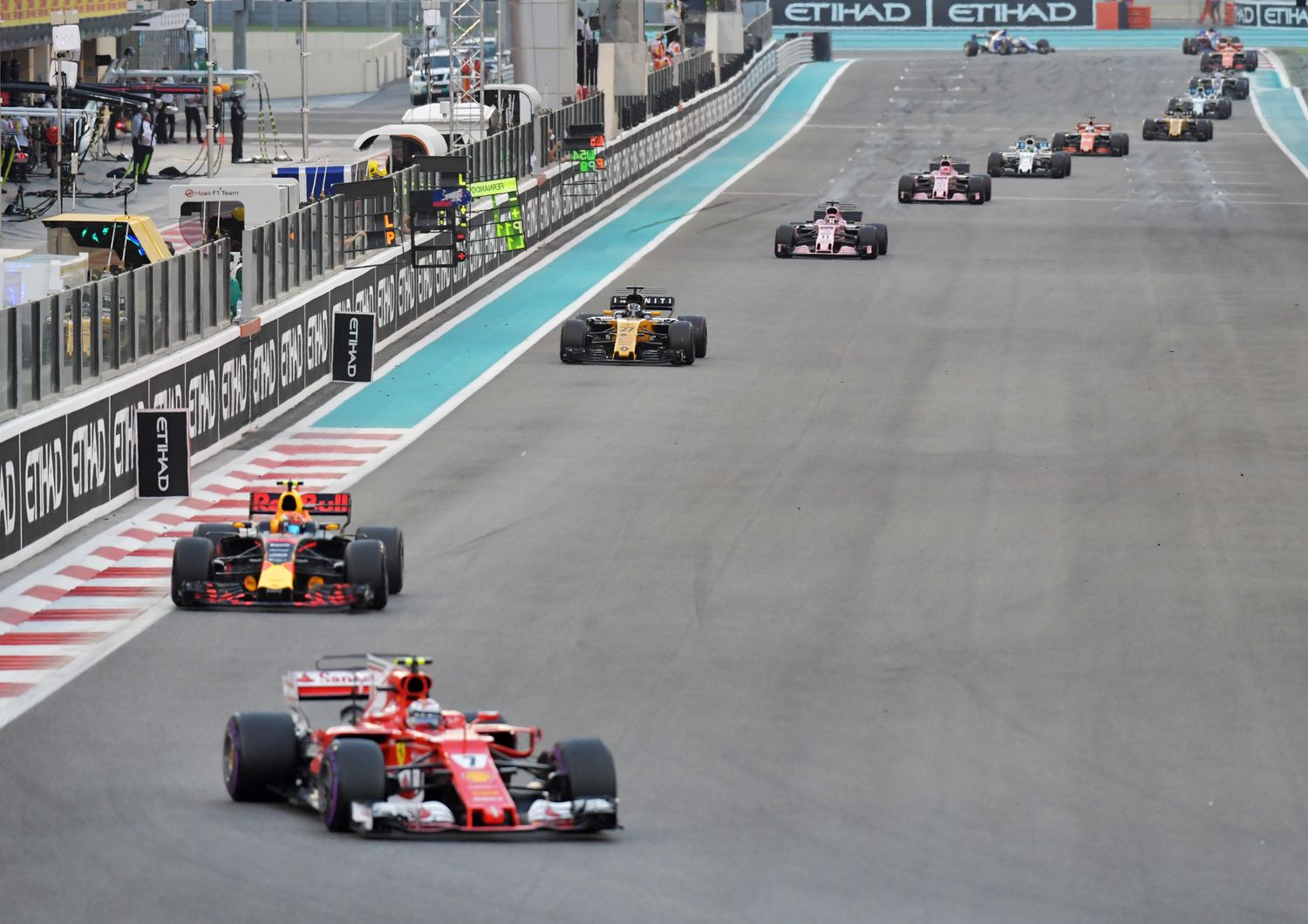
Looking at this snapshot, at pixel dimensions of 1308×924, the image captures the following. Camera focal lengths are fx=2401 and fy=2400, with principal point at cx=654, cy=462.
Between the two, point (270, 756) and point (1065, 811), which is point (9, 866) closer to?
point (270, 756)

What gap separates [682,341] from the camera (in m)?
34.3

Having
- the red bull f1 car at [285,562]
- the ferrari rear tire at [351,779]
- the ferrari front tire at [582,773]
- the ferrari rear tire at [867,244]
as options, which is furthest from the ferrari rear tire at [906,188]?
the ferrari rear tire at [351,779]

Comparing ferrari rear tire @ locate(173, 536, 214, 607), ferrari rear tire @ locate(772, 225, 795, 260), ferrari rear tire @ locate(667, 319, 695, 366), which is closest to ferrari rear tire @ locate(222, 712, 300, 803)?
ferrari rear tire @ locate(173, 536, 214, 607)

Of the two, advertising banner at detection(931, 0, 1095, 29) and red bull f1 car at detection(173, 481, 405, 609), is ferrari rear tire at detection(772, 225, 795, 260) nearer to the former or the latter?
red bull f1 car at detection(173, 481, 405, 609)

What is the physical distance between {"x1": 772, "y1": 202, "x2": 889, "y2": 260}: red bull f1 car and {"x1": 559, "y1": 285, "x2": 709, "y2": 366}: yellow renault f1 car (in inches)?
486

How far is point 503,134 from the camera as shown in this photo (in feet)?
149

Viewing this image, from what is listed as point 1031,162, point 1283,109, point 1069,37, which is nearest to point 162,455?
point 1031,162

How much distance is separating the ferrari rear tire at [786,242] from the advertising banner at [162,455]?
78.8ft

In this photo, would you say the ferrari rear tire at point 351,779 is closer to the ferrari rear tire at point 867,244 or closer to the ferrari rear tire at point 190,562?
the ferrari rear tire at point 190,562

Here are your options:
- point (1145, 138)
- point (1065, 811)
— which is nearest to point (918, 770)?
point (1065, 811)

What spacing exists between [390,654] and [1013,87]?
76.3 meters

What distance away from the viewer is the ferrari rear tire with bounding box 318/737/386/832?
1314cm

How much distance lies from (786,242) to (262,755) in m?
33.9

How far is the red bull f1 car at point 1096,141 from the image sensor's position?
68.4 m
